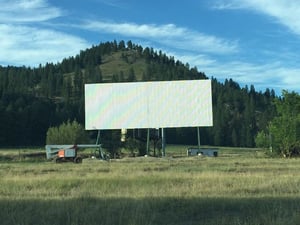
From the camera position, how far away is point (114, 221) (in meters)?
9.76

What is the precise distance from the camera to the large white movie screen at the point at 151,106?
63.7m

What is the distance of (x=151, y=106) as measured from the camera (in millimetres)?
64312

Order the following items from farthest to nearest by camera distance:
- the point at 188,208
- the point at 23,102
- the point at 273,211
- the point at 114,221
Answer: the point at 23,102 < the point at 188,208 < the point at 273,211 < the point at 114,221

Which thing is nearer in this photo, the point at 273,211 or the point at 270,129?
the point at 273,211

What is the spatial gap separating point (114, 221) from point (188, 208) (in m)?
2.50

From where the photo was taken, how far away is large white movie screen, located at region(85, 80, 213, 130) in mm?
63656

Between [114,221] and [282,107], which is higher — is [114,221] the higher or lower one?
the lower one

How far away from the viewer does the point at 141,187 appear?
1786cm

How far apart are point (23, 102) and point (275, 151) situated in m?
100

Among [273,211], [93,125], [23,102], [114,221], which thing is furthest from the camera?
[23,102]

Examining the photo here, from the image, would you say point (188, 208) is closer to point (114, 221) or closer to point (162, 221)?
point (162, 221)

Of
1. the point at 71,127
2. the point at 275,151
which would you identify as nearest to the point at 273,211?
the point at 275,151

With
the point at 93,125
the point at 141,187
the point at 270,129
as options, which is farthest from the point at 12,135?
the point at 141,187

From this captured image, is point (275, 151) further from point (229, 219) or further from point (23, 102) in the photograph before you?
point (23, 102)
